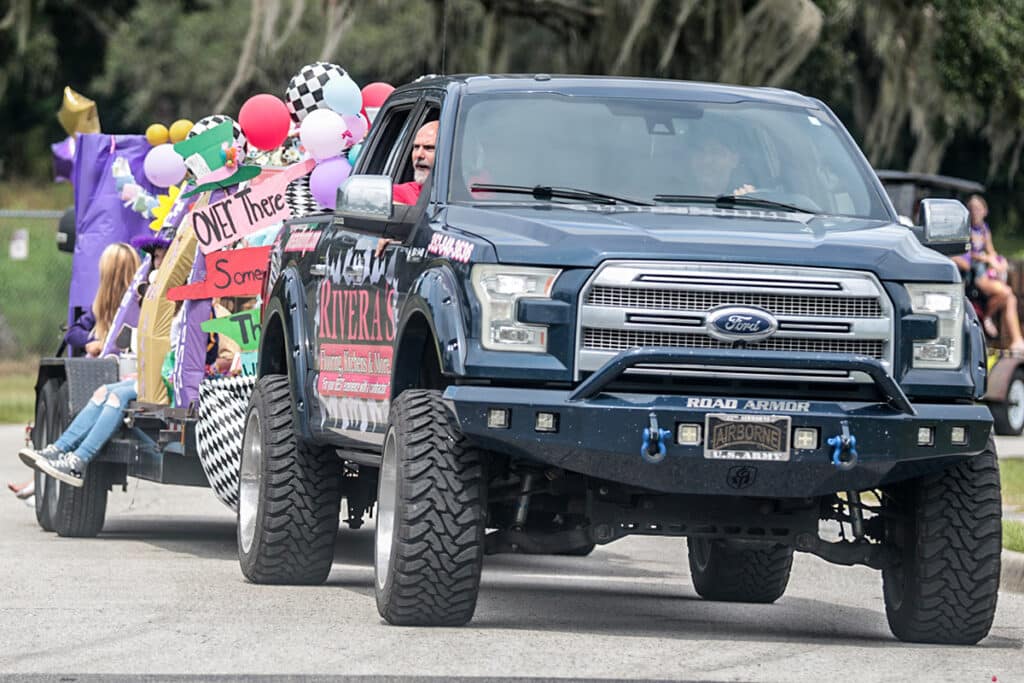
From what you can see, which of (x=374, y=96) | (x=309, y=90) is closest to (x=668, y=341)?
(x=309, y=90)

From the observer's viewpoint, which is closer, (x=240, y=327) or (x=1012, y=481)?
(x=240, y=327)

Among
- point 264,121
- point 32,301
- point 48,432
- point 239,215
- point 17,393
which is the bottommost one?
point 17,393

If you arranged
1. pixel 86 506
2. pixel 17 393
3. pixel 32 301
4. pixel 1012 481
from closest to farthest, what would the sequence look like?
1. pixel 86 506
2. pixel 1012 481
3. pixel 17 393
4. pixel 32 301

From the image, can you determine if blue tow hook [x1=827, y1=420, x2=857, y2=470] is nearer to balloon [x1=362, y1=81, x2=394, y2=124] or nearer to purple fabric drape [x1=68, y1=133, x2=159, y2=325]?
balloon [x1=362, y1=81, x2=394, y2=124]

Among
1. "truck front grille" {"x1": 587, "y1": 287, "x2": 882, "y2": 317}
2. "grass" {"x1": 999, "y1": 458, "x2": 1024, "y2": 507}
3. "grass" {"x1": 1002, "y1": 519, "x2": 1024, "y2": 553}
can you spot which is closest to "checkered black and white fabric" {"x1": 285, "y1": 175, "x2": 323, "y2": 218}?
"grass" {"x1": 1002, "y1": 519, "x2": 1024, "y2": 553}

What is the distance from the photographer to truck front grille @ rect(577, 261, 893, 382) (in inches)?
319

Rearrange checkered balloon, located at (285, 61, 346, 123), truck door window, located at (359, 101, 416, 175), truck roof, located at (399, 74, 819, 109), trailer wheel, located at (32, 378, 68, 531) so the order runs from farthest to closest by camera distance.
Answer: trailer wheel, located at (32, 378, 68, 531), checkered balloon, located at (285, 61, 346, 123), truck door window, located at (359, 101, 416, 175), truck roof, located at (399, 74, 819, 109)

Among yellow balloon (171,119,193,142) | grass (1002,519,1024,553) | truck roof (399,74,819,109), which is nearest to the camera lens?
truck roof (399,74,819,109)

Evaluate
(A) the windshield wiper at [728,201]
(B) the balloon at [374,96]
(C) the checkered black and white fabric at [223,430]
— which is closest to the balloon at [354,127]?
(B) the balloon at [374,96]

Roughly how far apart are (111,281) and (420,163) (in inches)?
177

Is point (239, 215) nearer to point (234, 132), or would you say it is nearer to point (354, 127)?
point (234, 132)

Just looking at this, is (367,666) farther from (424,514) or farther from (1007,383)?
(1007,383)

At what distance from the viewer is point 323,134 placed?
40.9 ft

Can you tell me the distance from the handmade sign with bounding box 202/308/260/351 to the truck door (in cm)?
189
